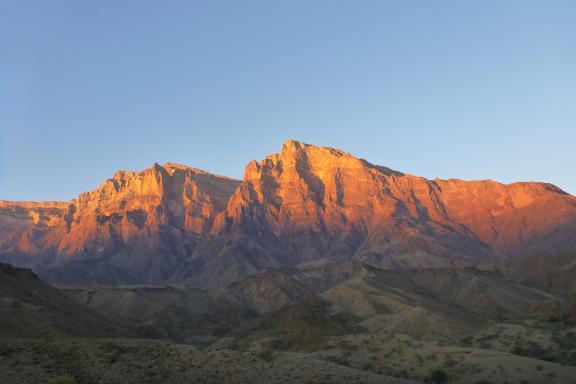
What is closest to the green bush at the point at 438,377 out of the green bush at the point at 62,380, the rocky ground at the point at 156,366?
the rocky ground at the point at 156,366

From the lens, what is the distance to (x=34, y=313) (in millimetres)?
77500

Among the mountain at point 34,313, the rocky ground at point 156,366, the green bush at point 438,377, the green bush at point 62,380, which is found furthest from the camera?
the mountain at point 34,313

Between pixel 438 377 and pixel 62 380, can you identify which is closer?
pixel 62 380

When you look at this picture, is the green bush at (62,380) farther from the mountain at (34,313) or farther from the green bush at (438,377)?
the green bush at (438,377)

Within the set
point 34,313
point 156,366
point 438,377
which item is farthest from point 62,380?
point 34,313

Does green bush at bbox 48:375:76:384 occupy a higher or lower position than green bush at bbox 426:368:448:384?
higher

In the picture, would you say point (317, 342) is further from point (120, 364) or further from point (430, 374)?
point (120, 364)

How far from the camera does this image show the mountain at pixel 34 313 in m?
69.2

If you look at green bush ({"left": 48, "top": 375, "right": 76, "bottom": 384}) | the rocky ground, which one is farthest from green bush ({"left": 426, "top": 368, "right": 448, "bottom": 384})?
green bush ({"left": 48, "top": 375, "right": 76, "bottom": 384})

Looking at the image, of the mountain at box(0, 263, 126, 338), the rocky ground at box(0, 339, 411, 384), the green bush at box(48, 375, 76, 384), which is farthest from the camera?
the mountain at box(0, 263, 126, 338)

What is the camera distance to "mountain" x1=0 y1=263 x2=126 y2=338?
227 feet

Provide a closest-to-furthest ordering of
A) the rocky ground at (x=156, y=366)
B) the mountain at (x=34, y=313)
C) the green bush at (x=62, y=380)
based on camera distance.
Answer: the green bush at (x=62, y=380) → the rocky ground at (x=156, y=366) → the mountain at (x=34, y=313)

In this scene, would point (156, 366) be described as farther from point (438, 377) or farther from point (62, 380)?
point (438, 377)

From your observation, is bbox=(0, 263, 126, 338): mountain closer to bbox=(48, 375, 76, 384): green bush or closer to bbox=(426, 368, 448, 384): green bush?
bbox=(48, 375, 76, 384): green bush
